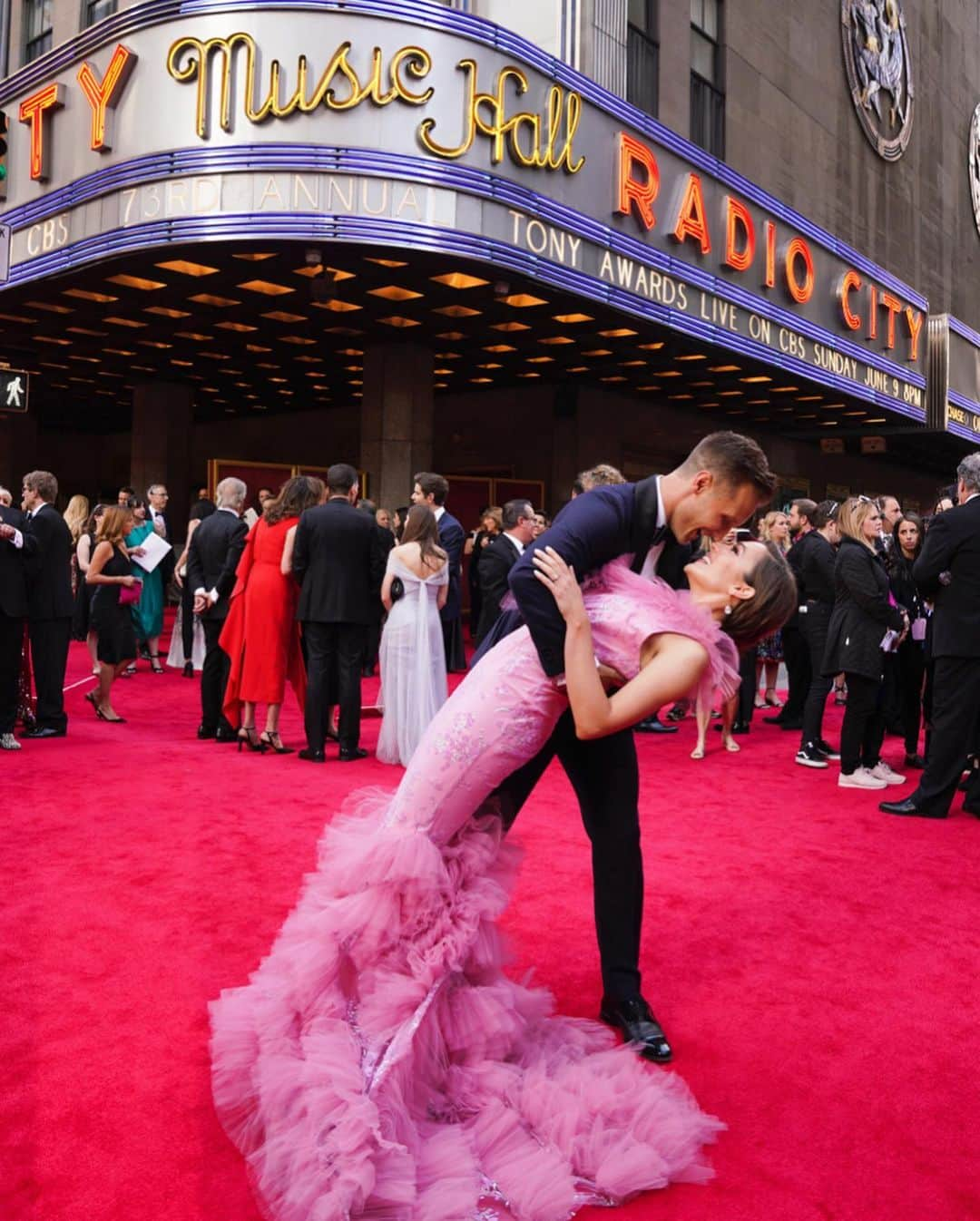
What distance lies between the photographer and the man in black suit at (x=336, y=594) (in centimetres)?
731

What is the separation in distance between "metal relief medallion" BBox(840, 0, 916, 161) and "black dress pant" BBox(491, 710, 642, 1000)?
2304cm

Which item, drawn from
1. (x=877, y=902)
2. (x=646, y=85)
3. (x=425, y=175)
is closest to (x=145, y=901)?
(x=877, y=902)

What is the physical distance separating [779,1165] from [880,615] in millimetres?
4822

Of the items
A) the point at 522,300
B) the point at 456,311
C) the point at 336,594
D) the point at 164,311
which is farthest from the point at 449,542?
the point at 164,311

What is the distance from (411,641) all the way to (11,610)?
2.80 m

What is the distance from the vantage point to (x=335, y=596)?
729 cm

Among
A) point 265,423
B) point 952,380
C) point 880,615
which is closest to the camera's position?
point 880,615

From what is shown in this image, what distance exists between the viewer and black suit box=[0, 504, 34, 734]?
7457 millimetres

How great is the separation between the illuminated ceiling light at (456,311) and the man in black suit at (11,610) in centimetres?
763

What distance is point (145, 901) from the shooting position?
14.5ft

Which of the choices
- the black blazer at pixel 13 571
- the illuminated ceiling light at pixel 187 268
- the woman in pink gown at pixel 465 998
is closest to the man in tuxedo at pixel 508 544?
the black blazer at pixel 13 571

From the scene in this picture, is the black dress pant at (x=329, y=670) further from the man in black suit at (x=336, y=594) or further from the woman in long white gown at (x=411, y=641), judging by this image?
the woman in long white gown at (x=411, y=641)

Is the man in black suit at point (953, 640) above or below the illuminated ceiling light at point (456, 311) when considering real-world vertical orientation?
below

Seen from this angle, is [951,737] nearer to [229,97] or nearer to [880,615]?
[880,615]
